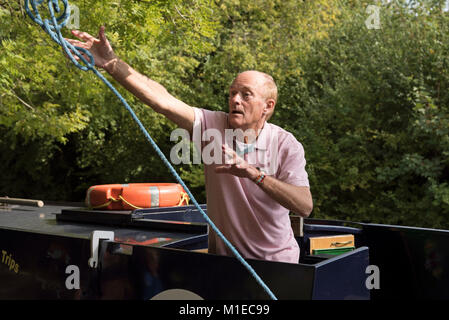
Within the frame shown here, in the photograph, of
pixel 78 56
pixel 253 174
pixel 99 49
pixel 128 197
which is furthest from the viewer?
pixel 128 197

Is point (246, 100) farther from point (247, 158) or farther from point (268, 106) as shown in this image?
point (247, 158)

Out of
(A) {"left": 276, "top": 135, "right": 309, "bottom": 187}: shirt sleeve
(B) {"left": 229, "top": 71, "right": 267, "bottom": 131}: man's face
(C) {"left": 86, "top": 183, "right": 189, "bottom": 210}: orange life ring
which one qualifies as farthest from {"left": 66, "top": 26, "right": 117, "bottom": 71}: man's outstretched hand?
(C) {"left": 86, "top": 183, "right": 189, "bottom": 210}: orange life ring

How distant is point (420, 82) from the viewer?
8328 mm

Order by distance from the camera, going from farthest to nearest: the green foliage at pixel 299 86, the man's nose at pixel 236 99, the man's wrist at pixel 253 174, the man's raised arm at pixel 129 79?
1. the green foliage at pixel 299 86
2. the man's nose at pixel 236 99
3. the man's raised arm at pixel 129 79
4. the man's wrist at pixel 253 174

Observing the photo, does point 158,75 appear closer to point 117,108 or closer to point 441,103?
point 117,108

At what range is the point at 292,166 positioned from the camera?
94.3 inches

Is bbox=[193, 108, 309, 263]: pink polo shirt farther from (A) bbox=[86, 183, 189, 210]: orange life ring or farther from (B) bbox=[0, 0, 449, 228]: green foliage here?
(B) bbox=[0, 0, 449, 228]: green foliage

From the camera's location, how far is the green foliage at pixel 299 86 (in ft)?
25.3

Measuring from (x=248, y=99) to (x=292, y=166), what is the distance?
0.36 metres

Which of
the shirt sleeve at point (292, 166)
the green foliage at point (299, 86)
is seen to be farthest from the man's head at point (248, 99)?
the green foliage at point (299, 86)

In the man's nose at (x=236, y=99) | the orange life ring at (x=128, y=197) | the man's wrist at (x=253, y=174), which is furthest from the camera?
the orange life ring at (x=128, y=197)
